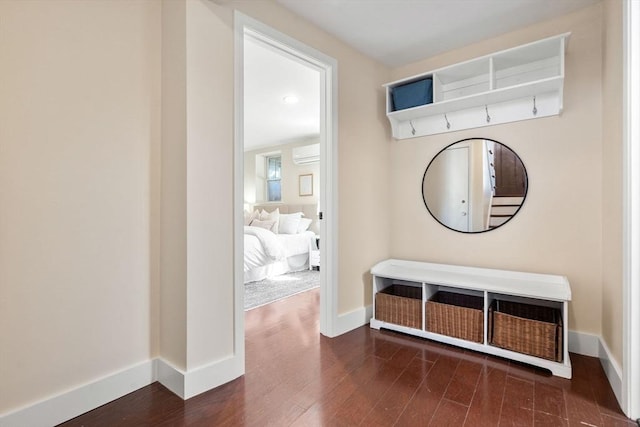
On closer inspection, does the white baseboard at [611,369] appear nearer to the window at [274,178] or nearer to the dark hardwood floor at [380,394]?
the dark hardwood floor at [380,394]

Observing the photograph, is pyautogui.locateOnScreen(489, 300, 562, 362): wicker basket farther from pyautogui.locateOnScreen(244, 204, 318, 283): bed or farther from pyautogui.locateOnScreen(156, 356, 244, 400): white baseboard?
pyautogui.locateOnScreen(244, 204, 318, 283): bed

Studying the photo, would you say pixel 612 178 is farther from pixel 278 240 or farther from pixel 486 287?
pixel 278 240

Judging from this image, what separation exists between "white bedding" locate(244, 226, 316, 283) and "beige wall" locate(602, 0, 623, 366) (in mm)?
3399

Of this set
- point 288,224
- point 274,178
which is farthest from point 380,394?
point 274,178

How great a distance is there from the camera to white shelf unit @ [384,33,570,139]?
2146 millimetres

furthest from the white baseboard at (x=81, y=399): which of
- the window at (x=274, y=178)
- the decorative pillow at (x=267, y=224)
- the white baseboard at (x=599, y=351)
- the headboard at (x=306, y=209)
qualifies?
the window at (x=274, y=178)

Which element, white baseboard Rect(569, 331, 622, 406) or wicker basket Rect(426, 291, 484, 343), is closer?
white baseboard Rect(569, 331, 622, 406)

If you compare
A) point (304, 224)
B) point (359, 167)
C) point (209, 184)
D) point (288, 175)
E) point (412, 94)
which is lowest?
point (304, 224)

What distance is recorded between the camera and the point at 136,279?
1.72 m

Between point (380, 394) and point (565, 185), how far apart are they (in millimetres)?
1882

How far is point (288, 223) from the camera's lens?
17.8 feet

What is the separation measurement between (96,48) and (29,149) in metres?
0.59

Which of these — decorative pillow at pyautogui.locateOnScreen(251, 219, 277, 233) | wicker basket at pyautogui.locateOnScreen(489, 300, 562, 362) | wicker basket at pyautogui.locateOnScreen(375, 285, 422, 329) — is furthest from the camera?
decorative pillow at pyautogui.locateOnScreen(251, 219, 277, 233)

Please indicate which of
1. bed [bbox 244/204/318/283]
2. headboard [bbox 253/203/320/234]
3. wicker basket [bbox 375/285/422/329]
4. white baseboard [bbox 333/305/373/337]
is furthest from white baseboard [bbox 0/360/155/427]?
headboard [bbox 253/203/320/234]
